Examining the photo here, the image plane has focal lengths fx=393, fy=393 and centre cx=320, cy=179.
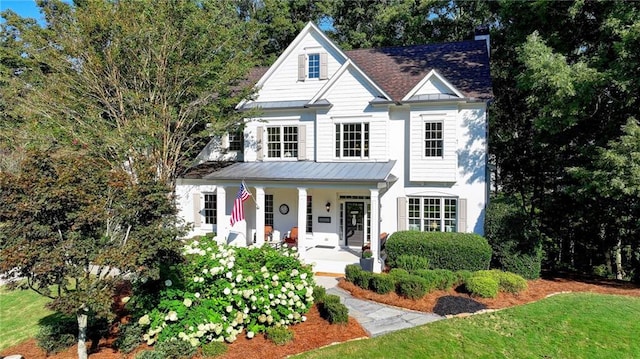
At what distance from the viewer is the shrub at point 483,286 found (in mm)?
10992

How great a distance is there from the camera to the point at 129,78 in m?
15.1

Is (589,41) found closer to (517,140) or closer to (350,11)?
(517,140)

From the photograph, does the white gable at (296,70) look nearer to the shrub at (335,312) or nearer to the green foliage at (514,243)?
the green foliage at (514,243)

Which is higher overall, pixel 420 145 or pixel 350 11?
pixel 350 11

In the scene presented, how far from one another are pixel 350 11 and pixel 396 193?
22656 mm

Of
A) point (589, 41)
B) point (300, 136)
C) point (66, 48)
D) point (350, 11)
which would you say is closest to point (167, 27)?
point (66, 48)

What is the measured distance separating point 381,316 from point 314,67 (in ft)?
39.6

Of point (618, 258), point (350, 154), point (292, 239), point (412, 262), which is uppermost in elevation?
point (350, 154)

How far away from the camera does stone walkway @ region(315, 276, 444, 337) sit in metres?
9.24

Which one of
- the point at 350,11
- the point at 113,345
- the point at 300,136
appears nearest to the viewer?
the point at 113,345

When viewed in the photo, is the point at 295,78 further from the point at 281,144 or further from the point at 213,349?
the point at 213,349

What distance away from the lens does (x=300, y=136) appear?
701 inches

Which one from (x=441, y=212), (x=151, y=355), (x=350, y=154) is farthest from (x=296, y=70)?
(x=151, y=355)

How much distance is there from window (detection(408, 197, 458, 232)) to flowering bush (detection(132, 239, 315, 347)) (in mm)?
8101
